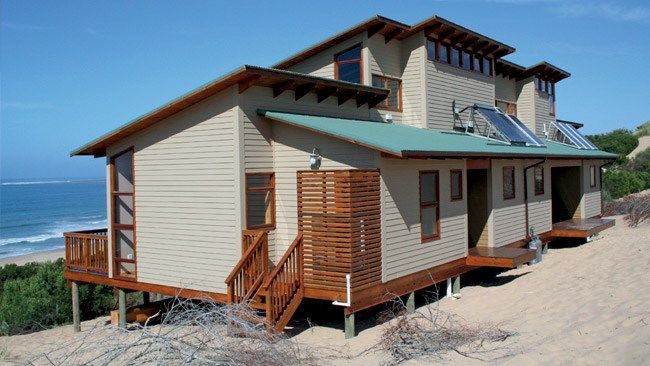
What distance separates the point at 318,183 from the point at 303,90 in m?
2.66

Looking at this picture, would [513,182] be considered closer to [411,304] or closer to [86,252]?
Answer: [411,304]

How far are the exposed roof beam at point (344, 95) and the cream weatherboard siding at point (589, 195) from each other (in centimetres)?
1382

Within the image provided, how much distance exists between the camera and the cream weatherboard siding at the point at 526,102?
23.4 m

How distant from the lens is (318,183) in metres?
11.4

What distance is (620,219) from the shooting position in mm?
27016

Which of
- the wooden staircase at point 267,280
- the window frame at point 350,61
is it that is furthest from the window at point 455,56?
the wooden staircase at point 267,280

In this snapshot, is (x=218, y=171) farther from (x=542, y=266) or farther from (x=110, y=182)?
(x=542, y=266)

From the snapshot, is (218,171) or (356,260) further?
(218,171)

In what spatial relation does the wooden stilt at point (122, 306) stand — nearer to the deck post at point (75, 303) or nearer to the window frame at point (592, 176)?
the deck post at point (75, 303)

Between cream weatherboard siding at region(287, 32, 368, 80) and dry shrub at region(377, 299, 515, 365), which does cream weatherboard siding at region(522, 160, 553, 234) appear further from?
dry shrub at region(377, 299, 515, 365)

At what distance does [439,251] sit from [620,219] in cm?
1715

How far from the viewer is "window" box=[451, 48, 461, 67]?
17.8 metres

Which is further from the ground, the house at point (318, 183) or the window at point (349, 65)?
the window at point (349, 65)

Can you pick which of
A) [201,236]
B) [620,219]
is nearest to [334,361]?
[201,236]
